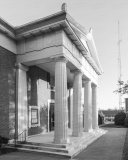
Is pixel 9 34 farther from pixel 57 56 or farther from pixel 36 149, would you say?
pixel 36 149

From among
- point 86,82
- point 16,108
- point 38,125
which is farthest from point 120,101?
point 16,108

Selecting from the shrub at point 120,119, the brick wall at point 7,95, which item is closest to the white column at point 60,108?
the brick wall at point 7,95

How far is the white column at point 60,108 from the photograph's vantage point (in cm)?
989

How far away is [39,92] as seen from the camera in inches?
585

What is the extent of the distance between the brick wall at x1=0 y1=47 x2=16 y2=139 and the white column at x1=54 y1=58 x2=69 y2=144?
9.39ft

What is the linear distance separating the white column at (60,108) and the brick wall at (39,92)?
3.93m

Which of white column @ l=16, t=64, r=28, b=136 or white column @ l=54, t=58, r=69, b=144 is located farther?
white column @ l=16, t=64, r=28, b=136

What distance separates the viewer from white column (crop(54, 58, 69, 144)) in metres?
9.89

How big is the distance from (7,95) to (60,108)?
338 centimetres

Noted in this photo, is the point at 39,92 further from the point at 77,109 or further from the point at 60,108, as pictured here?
the point at 60,108

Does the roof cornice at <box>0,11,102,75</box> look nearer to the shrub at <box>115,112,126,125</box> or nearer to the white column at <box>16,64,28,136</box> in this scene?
the white column at <box>16,64,28,136</box>

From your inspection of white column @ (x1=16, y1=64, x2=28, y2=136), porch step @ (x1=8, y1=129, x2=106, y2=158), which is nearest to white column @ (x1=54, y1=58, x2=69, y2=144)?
porch step @ (x1=8, y1=129, x2=106, y2=158)

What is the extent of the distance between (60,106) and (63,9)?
230 inches

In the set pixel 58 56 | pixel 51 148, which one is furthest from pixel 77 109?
pixel 58 56
